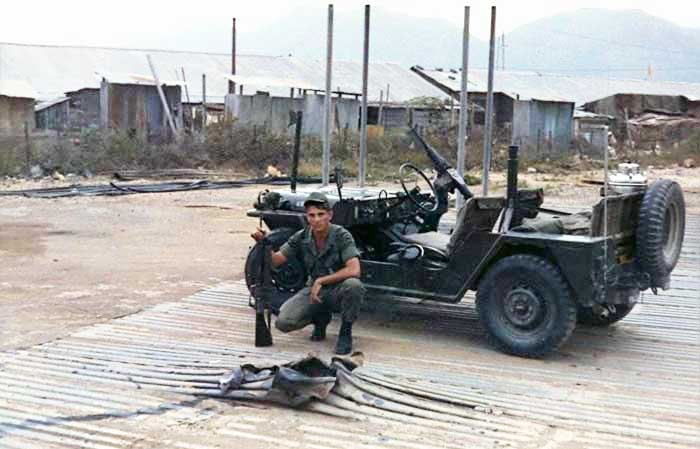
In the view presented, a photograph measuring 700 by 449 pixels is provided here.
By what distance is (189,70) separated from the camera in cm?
3934

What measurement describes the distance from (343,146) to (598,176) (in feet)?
22.5

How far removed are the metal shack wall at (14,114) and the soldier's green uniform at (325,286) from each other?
22765 mm

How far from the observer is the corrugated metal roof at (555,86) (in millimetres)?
36625

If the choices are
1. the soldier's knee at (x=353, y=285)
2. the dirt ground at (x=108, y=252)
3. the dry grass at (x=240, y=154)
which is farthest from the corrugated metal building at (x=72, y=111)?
the soldier's knee at (x=353, y=285)

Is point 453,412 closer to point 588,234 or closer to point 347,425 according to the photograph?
point 347,425

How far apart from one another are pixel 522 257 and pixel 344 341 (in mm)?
1452

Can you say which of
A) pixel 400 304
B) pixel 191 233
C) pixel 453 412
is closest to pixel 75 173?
pixel 191 233

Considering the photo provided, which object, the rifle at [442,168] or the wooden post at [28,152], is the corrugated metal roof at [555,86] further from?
the rifle at [442,168]

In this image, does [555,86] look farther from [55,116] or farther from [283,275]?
[283,275]

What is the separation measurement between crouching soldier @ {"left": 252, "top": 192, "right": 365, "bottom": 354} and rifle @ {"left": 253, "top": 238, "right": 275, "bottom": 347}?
9 cm

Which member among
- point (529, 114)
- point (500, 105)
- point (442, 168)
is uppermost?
point (500, 105)

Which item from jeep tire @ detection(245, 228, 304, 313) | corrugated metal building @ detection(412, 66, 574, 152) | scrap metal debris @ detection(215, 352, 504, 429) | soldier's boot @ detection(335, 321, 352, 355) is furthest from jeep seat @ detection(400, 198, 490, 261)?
corrugated metal building @ detection(412, 66, 574, 152)

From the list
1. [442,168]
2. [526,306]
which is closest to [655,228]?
[526,306]

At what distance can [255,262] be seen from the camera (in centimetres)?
764
